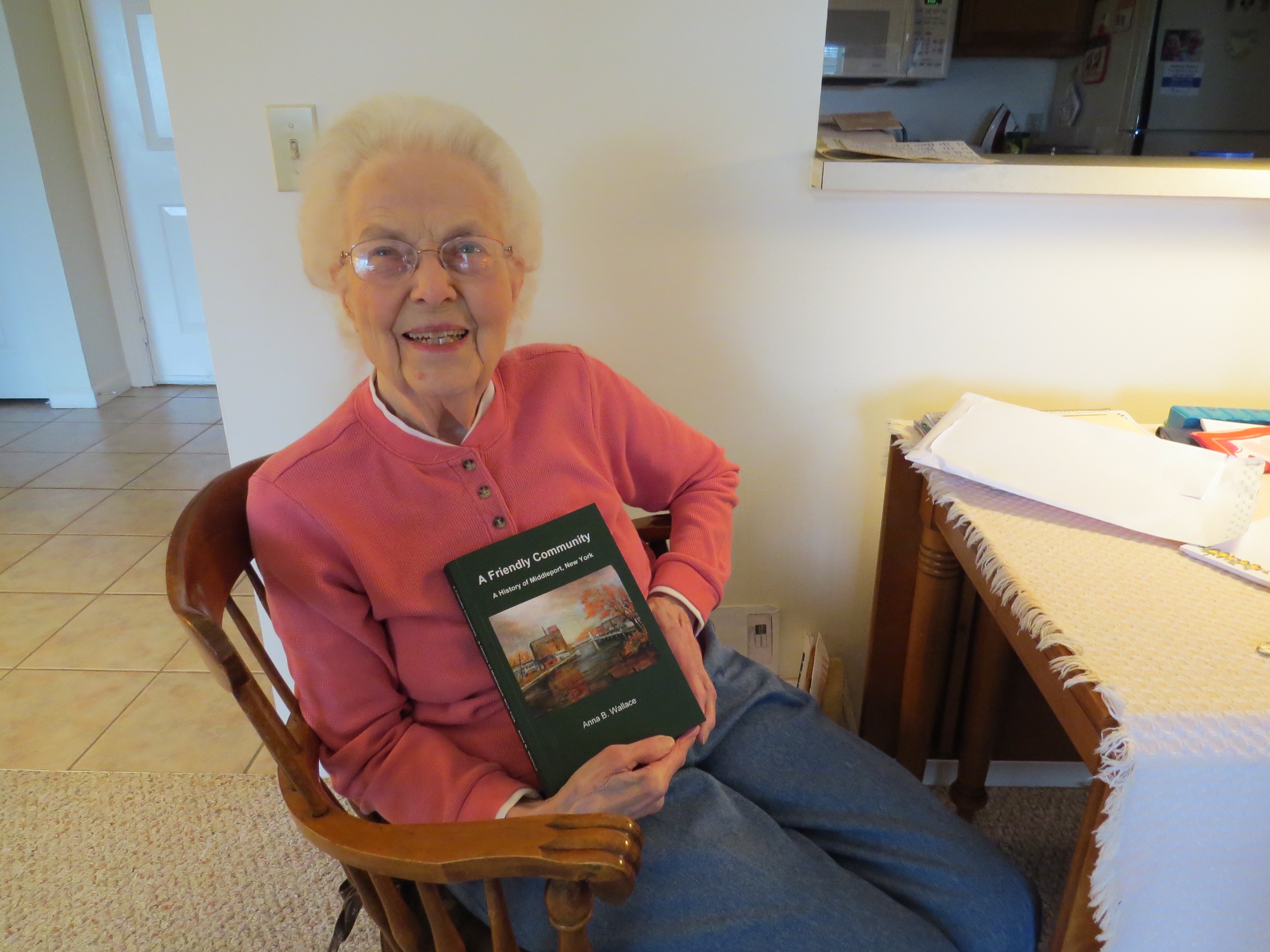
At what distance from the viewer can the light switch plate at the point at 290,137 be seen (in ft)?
3.97

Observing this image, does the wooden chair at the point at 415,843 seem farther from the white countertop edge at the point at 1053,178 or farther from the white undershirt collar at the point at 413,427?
the white countertop edge at the point at 1053,178

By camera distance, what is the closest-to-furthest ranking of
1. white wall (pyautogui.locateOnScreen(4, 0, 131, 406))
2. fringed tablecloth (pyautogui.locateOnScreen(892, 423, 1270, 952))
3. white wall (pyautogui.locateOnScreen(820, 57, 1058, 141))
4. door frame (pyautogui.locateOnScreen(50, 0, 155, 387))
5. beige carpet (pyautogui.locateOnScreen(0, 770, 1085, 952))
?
fringed tablecloth (pyautogui.locateOnScreen(892, 423, 1270, 952)) → beige carpet (pyautogui.locateOnScreen(0, 770, 1085, 952)) → white wall (pyautogui.locateOnScreen(820, 57, 1058, 141)) → white wall (pyautogui.locateOnScreen(4, 0, 131, 406)) → door frame (pyautogui.locateOnScreen(50, 0, 155, 387))

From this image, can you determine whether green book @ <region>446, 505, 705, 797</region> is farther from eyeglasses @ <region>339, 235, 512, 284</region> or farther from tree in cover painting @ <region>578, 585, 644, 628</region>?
eyeglasses @ <region>339, 235, 512, 284</region>

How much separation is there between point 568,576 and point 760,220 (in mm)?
704

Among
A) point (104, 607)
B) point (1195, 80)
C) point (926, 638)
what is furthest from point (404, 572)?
point (104, 607)

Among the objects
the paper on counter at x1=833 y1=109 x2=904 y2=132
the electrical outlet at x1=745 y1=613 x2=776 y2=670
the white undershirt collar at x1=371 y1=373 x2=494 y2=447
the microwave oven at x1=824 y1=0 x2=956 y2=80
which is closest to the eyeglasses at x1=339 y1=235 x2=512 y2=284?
the white undershirt collar at x1=371 y1=373 x2=494 y2=447

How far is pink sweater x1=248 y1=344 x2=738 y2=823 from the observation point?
0.82 m

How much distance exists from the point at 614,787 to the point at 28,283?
4.21 metres

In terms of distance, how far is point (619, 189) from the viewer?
4.17ft

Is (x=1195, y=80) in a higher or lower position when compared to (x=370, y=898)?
higher

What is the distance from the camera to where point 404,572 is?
2.82 feet

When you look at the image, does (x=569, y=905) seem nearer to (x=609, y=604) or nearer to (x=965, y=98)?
(x=609, y=604)

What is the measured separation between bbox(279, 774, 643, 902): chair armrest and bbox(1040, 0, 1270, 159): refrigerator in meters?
1.66

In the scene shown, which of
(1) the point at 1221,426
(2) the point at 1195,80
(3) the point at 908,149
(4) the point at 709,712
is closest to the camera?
(4) the point at 709,712
